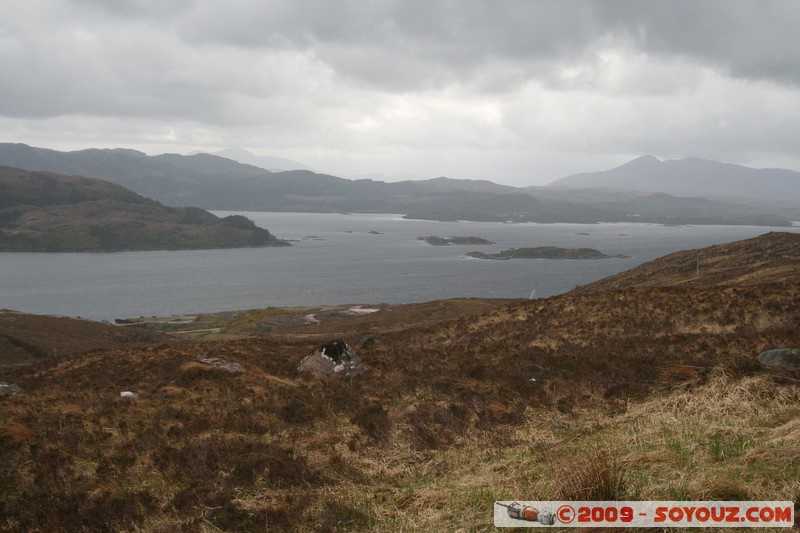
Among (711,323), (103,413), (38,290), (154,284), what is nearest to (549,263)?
(154,284)

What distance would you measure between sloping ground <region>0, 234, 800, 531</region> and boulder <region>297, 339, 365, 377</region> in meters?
0.77

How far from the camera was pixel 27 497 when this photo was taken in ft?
33.5

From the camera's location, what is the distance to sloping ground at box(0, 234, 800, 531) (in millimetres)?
8695

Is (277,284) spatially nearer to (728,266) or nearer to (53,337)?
(53,337)

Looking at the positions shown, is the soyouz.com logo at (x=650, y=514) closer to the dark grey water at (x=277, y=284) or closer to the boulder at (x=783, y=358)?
the boulder at (x=783, y=358)

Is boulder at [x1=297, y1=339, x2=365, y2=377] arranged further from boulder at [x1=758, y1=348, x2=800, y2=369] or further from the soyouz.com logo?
the soyouz.com logo

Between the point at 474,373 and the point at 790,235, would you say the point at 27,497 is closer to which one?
the point at 474,373

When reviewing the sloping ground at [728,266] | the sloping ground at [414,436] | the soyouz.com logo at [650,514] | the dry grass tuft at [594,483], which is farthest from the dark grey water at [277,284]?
the soyouz.com logo at [650,514]

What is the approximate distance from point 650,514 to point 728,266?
55169mm

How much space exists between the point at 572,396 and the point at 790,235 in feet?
191

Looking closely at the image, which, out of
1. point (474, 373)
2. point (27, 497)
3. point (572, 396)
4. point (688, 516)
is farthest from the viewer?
point (474, 373)

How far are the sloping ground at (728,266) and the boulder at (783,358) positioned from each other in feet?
85.0

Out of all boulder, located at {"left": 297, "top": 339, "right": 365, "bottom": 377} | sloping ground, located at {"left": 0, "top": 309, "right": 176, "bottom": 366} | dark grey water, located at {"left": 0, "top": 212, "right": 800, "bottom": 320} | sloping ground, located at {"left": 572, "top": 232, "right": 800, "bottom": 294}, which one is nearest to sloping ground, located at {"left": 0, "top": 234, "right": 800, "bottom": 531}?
boulder, located at {"left": 297, "top": 339, "right": 365, "bottom": 377}

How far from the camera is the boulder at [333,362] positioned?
2128 cm
